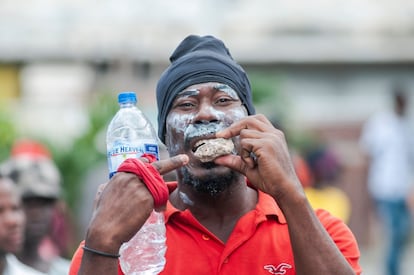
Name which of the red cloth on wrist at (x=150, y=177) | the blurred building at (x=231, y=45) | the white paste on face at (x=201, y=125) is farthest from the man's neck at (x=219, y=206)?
the blurred building at (x=231, y=45)

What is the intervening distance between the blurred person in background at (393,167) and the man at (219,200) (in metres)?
8.03

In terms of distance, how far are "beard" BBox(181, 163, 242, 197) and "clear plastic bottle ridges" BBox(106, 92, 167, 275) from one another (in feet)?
0.61

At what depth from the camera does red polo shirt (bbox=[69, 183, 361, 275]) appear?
3945 mm

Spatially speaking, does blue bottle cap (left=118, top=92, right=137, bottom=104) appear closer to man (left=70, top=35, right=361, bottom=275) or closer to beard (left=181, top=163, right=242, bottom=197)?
man (left=70, top=35, right=361, bottom=275)

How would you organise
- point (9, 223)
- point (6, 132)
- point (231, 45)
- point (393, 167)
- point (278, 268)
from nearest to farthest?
point (278, 268)
point (9, 223)
point (393, 167)
point (6, 132)
point (231, 45)

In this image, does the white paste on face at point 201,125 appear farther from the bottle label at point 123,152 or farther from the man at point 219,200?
the bottle label at point 123,152

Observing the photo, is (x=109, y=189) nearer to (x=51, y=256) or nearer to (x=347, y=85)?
(x=51, y=256)

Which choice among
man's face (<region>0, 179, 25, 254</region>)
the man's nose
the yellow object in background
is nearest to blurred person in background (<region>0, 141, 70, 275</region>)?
man's face (<region>0, 179, 25, 254</region>)

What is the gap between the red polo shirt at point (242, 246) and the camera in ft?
12.9

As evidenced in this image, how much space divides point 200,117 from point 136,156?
43 centimetres

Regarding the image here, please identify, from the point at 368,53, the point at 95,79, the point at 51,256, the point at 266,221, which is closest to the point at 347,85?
the point at 368,53

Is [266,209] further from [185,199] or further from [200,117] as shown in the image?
[200,117]

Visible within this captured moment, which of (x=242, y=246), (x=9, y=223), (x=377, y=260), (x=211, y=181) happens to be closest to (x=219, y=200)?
(x=211, y=181)

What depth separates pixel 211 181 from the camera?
407cm
